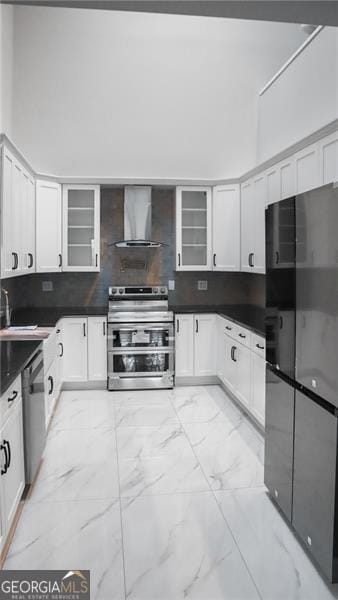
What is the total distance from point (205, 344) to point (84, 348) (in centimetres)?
136

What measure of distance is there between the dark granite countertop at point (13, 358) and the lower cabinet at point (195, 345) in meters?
2.19

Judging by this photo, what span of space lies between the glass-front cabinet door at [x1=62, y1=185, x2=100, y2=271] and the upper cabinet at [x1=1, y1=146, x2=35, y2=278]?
0.50 m

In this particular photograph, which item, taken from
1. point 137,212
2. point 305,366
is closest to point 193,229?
point 137,212

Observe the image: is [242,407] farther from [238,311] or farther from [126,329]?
[126,329]

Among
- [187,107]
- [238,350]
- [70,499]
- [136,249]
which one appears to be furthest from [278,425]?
[187,107]

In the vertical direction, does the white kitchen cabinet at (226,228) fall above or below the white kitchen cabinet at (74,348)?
above

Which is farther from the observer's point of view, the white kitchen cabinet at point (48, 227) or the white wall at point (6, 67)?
the white kitchen cabinet at point (48, 227)

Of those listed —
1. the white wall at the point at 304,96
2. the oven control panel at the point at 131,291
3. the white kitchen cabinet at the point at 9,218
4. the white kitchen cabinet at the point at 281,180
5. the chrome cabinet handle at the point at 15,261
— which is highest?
the white wall at the point at 304,96

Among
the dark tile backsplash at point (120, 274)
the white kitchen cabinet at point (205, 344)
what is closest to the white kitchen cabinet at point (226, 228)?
the dark tile backsplash at point (120, 274)

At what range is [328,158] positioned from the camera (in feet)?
9.86

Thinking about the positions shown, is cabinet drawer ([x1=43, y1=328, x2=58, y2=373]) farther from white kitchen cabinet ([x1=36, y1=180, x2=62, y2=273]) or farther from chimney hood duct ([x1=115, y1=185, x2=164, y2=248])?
chimney hood duct ([x1=115, y1=185, x2=164, y2=248])

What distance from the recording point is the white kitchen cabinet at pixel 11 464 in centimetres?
220

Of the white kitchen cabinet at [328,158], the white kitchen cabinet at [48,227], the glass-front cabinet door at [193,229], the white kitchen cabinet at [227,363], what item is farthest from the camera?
the glass-front cabinet door at [193,229]

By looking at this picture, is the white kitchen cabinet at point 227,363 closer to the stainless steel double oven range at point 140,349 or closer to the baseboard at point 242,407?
the baseboard at point 242,407
